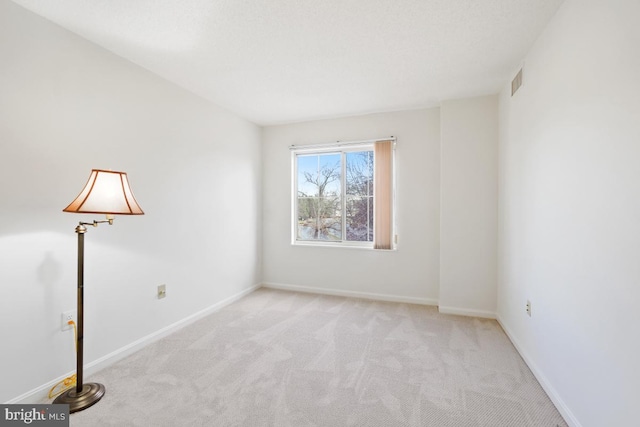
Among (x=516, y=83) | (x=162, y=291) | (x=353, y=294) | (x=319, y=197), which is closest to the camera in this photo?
(x=516, y=83)

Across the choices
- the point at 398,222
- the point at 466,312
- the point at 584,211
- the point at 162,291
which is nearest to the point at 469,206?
the point at 398,222

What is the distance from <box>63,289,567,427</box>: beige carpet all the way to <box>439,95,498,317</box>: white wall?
318mm

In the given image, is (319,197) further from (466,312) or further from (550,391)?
(550,391)

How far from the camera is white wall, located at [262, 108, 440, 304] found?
11.8 ft

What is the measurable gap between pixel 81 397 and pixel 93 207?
47.8 inches

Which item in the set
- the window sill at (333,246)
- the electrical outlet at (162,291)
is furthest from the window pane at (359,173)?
the electrical outlet at (162,291)

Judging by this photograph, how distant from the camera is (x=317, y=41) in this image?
2164 mm

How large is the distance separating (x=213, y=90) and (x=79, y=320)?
242 cm

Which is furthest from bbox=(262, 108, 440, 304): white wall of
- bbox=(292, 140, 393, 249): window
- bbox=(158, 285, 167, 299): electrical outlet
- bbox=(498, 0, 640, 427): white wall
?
bbox=(158, 285, 167, 299): electrical outlet

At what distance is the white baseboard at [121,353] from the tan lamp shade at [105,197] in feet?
4.00

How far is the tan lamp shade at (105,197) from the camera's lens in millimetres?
1662

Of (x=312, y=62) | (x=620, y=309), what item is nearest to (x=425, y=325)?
(x=620, y=309)

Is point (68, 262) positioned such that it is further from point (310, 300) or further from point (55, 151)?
point (310, 300)

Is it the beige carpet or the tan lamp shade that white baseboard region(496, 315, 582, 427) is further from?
the tan lamp shade
